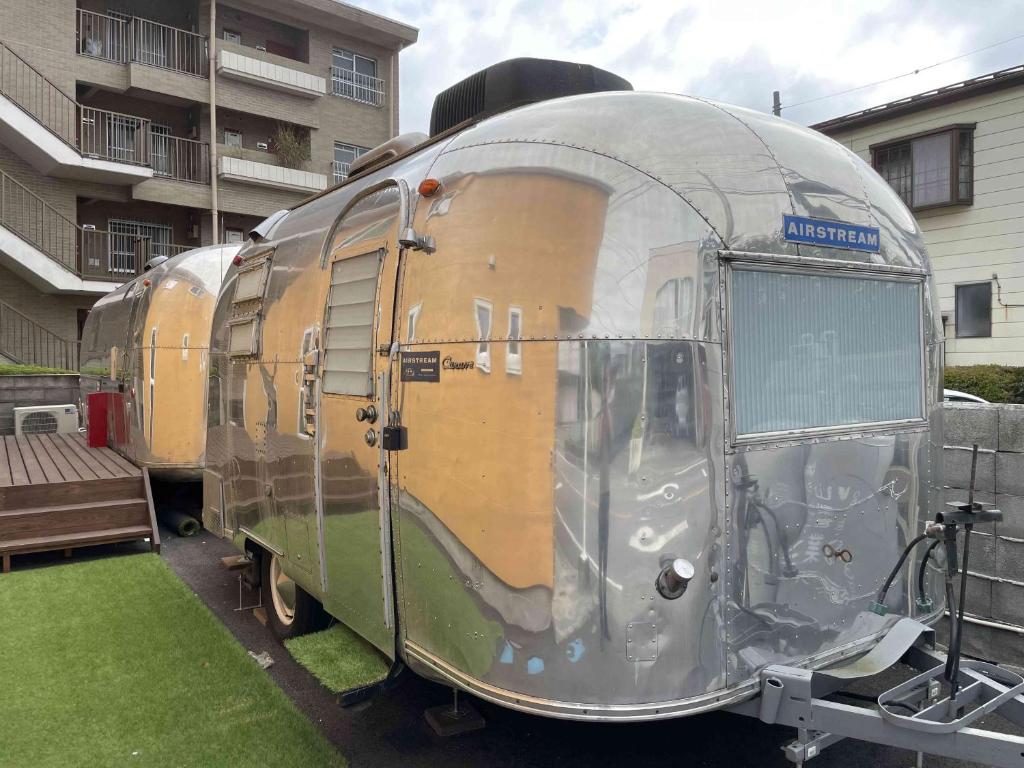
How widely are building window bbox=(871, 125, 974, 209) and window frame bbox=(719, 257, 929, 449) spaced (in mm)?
13856

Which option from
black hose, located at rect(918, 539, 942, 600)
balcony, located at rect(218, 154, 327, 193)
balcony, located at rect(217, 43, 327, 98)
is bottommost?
black hose, located at rect(918, 539, 942, 600)

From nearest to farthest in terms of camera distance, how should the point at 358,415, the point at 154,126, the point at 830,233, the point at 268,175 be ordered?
1. the point at 830,233
2. the point at 358,415
3. the point at 154,126
4. the point at 268,175

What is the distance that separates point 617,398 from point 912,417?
1.75m

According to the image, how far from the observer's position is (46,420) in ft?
45.6

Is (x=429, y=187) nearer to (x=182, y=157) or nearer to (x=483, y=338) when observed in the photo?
(x=483, y=338)

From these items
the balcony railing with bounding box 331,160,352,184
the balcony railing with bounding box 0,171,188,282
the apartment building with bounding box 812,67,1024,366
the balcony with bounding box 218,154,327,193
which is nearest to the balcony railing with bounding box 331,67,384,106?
the balcony railing with bounding box 331,160,352,184

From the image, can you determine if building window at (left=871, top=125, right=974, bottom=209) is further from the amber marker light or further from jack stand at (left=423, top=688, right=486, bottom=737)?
jack stand at (left=423, top=688, right=486, bottom=737)

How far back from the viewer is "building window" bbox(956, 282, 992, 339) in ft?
52.5

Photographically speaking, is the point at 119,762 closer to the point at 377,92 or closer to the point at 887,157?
the point at 887,157

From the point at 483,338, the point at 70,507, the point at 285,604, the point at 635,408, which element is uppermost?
the point at 483,338

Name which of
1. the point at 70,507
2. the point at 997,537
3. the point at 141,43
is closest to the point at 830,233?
the point at 997,537

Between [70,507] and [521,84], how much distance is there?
688 centimetres

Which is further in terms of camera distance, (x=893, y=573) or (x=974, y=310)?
(x=974, y=310)

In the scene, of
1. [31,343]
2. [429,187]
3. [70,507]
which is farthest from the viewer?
[31,343]
